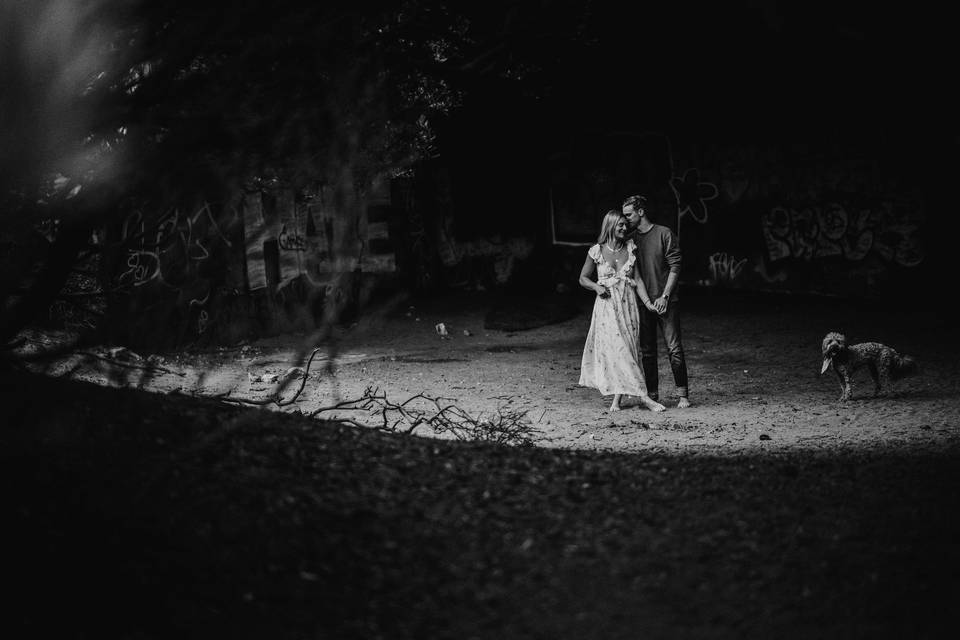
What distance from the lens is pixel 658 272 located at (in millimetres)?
9266

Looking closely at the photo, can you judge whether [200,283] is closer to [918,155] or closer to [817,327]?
[817,327]

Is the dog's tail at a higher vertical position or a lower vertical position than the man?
lower

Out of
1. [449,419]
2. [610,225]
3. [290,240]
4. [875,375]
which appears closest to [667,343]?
[610,225]

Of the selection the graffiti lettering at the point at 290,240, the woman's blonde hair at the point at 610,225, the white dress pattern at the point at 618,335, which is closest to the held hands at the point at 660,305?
the white dress pattern at the point at 618,335

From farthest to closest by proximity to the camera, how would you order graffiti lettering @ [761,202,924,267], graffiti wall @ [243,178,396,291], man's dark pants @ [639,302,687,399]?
1. graffiti wall @ [243,178,396,291]
2. graffiti lettering @ [761,202,924,267]
3. man's dark pants @ [639,302,687,399]

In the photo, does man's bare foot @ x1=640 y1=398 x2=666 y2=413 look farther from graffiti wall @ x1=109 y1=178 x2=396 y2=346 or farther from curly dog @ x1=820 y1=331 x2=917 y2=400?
graffiti wall @ x1=109 y1=178 x2=396 y2=346

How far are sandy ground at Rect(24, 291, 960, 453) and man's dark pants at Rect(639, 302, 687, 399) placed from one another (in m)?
0.31

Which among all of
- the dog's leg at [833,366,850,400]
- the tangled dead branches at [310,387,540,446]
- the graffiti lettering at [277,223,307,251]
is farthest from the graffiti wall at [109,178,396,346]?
the dog's leg at [833,366,850,400]

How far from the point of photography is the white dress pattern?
9.22 meters

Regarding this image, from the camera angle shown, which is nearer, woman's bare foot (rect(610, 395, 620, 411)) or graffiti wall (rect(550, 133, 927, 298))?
woman's bare foot (rect(610, 395, 620, 411))

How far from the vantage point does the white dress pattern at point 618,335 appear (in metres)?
9.22

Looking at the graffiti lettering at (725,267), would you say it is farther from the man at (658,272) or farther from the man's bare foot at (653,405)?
the man's bare foot at (653,405)

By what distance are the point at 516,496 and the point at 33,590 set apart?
2096 mm

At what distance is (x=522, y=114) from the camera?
1644 centimetres
